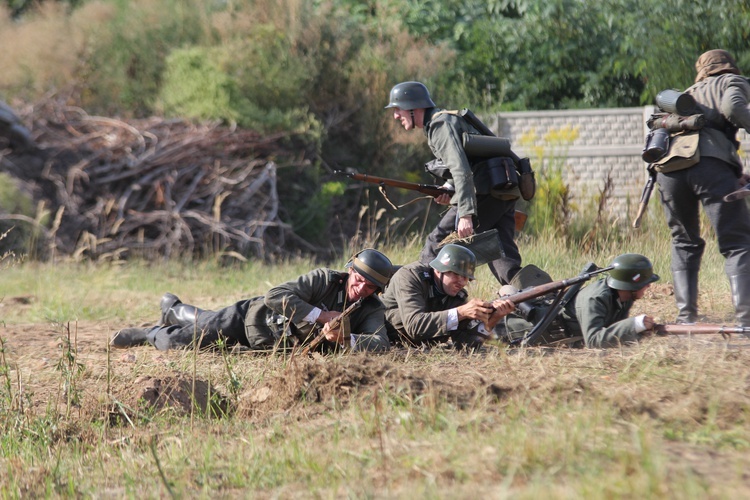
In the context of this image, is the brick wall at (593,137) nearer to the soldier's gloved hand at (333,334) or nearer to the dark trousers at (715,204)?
the dark trousers at (715,204)

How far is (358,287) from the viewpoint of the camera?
583 cm

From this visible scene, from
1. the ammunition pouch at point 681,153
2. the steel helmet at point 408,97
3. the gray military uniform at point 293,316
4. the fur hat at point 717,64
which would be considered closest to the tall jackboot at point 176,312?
the gray military uniform at point 293,316

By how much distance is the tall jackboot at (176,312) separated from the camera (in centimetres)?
679

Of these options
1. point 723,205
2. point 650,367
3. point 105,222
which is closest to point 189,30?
point 105,222

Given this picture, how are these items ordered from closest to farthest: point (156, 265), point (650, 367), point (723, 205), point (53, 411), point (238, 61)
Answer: point (650, 367) < point (53, 411) < point (723, 205) < point (156, 265) < point (238, 61)

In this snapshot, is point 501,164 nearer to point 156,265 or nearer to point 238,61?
point 156,265

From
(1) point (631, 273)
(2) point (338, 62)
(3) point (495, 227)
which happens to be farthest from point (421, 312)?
(2) point (338, 62)

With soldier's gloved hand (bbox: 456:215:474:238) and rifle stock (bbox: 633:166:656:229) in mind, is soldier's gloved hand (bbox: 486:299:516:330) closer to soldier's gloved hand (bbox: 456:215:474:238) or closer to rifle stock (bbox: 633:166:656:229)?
soldier's gloved hand (bbox: 456:215:474:238)

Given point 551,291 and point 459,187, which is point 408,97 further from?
point 551,291

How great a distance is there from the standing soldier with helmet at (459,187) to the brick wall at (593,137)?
20.3 ft

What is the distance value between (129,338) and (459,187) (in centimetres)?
259

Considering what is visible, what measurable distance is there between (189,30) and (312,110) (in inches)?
105

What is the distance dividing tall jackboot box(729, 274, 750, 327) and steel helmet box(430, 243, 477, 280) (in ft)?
5.40

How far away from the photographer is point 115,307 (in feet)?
28.5
